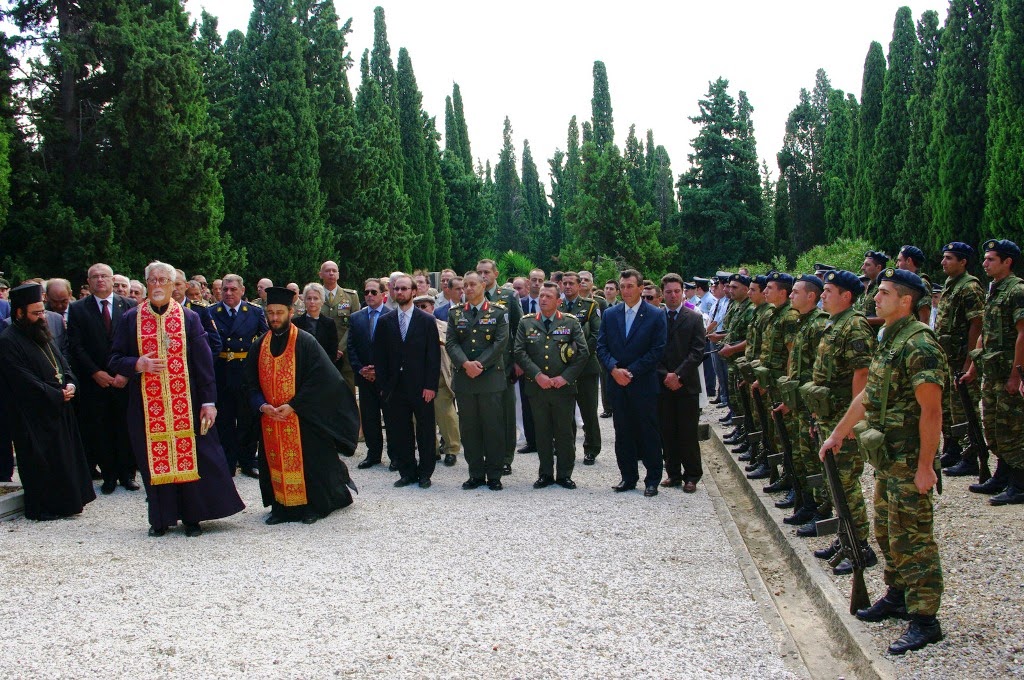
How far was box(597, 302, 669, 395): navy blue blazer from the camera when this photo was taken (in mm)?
8211

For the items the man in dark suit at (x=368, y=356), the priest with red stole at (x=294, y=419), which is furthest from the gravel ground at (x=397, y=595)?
the man in dark suit at (x=368, y=356)

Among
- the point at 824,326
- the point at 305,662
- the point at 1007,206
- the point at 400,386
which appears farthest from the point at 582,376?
the point at 1007,206

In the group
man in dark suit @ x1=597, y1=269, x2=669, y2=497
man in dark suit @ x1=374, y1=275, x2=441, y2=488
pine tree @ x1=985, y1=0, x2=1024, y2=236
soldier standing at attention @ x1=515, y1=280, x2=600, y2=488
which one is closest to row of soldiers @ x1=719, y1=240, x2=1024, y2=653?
man in dark suit @ x1=597, y1=269, x2=669, y2=497

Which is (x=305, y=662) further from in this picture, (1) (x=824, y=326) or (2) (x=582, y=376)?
(2) (x=582, y=376)

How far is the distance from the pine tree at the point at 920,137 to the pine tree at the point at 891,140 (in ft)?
9.89

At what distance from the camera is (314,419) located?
24.3 ft

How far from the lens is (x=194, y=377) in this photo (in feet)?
23.7

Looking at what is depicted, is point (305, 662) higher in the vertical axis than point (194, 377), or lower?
lower

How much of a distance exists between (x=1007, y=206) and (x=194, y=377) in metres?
24.1

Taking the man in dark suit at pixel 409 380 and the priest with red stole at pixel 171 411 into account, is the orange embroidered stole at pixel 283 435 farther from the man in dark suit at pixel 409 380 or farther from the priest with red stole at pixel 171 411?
the man in dark suit at pixel 409 380

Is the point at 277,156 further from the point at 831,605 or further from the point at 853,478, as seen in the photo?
the point at 831,605

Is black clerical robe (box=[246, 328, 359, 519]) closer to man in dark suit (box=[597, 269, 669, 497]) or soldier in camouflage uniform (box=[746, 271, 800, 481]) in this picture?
man in dark suit (box=[597, 269, 669, 497])

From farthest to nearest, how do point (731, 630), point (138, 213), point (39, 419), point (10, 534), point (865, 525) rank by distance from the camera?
1. point (138, 213)
2. point (39, 419)
3. point (10, 534)
4. point (865, 525)
5. point (731, 630)

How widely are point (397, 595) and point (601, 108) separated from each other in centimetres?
6849
